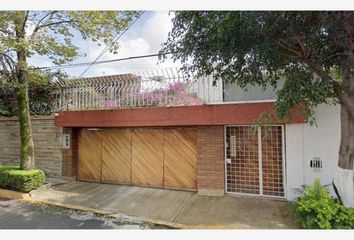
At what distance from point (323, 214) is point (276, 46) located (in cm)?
325

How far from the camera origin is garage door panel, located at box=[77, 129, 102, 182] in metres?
9.27

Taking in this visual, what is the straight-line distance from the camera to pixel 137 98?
825 centimetres

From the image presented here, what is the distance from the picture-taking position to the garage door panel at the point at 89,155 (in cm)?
→ 927

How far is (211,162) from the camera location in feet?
24.3

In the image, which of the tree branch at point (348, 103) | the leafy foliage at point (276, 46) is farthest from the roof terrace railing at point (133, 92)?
the tree branch at point (348, 103)

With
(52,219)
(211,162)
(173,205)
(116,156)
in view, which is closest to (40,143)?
(116,156)

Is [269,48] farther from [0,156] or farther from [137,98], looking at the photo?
[0,156]

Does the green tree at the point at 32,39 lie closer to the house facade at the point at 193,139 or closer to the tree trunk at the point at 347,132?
the house facade at the point at 193,139

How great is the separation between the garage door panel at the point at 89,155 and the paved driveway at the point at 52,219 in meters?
2.61

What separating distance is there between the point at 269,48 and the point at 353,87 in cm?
181

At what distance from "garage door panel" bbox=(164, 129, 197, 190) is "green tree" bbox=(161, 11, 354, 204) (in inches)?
117

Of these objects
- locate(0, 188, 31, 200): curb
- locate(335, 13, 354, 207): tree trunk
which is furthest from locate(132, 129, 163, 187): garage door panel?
locate(335, 13, 354, 207): tree trunk

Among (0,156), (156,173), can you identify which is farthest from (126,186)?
(0,156)

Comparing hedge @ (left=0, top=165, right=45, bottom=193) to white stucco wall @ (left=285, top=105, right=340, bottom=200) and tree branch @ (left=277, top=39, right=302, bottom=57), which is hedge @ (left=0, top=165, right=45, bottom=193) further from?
tree branch @ (left=277, top=39, right=302, bottom=57)
